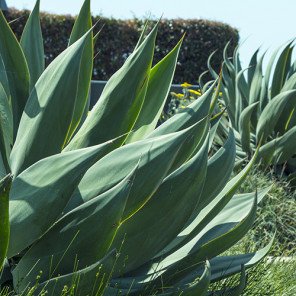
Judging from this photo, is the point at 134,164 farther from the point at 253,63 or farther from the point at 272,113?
the point at 253,63

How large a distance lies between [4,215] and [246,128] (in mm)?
5332

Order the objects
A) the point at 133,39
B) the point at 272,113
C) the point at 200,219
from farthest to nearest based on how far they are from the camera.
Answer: the point at 133,39
the point at 272,113
the point at 200,219

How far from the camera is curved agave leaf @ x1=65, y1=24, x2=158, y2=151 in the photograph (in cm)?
297

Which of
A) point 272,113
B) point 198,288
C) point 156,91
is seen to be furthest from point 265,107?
point 198,288

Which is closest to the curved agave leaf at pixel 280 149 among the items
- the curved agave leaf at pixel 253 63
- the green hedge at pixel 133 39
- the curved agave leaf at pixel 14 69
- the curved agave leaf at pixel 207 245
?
the curved agave leaf at pixel 253 63

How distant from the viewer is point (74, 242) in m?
2.65

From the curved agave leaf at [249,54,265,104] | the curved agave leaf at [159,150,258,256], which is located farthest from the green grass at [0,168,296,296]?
the curved agave leaf at [159,150,258,256]

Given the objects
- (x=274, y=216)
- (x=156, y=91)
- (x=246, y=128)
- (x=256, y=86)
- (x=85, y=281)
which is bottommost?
(x=274, y=216)

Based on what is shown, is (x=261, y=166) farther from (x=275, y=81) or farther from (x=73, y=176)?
(x=73, y=176)

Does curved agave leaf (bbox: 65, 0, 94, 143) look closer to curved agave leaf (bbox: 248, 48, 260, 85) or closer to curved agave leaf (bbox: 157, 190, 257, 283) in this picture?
curved agave leaf (bbox: 157, 190, 257, 283)

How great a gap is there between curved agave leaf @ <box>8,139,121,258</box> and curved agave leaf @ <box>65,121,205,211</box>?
15cm

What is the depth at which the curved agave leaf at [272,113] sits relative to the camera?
7.39 m

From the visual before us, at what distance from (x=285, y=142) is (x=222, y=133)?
2.41ft

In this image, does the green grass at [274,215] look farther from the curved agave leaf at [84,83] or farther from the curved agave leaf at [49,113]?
the curved agave leaf at [49,113]
